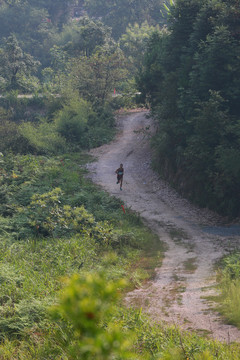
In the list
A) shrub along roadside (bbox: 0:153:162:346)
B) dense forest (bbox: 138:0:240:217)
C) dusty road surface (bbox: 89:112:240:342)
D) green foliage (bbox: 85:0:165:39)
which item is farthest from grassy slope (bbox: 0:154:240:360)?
green foliage (bbox: 85:0:165:39)

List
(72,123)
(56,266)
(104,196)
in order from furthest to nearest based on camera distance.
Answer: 1. (72,123)
2. (104,196)
3. (56,266)

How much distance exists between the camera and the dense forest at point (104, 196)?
474 cm

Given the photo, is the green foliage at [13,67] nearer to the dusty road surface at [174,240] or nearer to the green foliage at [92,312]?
the dusty road surface at [174,240]

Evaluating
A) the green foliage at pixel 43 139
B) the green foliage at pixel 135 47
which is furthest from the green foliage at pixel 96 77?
the green foliage at pixel 135 47

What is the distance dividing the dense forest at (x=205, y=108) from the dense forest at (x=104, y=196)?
0.06 m

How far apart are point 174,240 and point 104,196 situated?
5.01 metres

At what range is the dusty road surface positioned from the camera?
655 cm

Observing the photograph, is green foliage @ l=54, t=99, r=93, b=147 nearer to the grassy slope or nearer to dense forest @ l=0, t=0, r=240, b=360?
dense forest @ l=0, t=0, r=240, b=360

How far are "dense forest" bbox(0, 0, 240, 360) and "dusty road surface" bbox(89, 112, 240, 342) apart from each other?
41cm

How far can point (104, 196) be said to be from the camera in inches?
677

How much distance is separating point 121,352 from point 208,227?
13334mm

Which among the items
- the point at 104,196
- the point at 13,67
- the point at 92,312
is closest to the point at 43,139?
the point at 104,196

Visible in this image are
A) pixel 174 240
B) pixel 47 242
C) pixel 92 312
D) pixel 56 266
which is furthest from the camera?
pixel 174 240

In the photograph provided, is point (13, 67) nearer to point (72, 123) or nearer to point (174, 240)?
point (72, 123)
